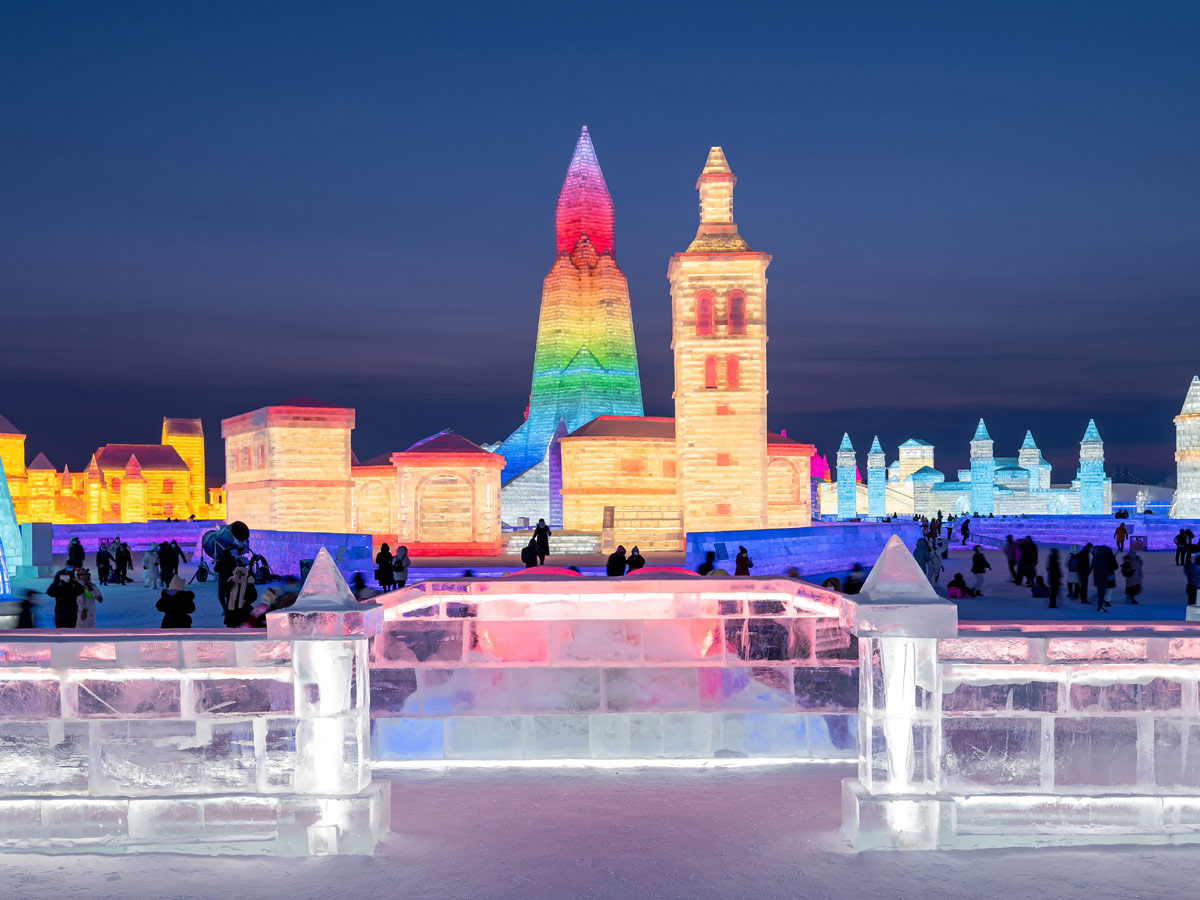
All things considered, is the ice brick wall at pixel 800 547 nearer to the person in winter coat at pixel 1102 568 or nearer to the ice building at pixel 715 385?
the ice building at pixel 715 385

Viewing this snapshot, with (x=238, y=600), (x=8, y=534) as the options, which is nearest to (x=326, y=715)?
(x=238, y=600)

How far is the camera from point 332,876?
4.70m

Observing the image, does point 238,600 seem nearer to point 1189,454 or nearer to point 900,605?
point 900,605

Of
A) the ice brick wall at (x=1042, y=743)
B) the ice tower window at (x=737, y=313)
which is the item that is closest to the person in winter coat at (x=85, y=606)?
the ice brick wall at (x=1042, y=743)

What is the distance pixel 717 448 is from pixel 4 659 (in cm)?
2771

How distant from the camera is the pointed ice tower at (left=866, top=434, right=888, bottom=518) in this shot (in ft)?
235

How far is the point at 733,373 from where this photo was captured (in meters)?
32.0

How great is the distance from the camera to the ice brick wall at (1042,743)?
4.98m

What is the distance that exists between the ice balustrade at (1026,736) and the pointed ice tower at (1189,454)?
142 ft

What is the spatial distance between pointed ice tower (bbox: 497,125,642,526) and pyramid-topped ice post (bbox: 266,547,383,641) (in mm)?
39967

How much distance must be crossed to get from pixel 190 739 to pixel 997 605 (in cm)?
1595

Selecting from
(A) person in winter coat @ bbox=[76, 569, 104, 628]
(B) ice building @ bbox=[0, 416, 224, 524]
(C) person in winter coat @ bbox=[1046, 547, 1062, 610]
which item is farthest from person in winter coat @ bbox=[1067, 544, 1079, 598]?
(B) ice building @ bbox=[0, 416, 224, 524]

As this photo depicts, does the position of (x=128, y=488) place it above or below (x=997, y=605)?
above

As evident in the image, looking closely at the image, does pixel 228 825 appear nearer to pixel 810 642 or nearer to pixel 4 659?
pixel 4 659
